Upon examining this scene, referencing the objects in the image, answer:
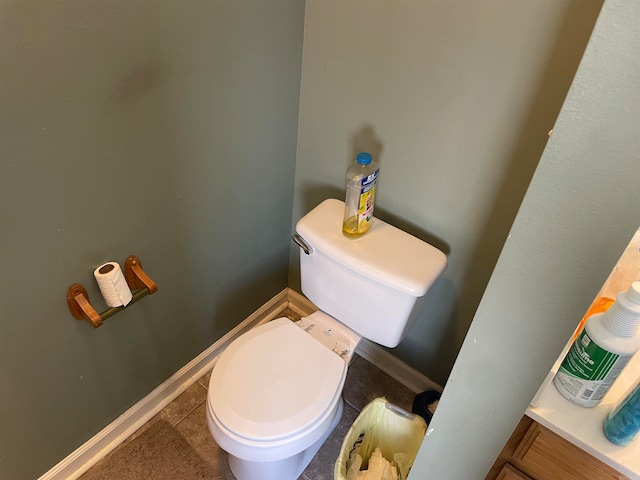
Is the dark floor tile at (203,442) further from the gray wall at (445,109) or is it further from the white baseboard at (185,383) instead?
the gray wall at (445,109)

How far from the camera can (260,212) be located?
151cm

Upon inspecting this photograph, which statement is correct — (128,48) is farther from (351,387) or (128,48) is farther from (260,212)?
(351,387)

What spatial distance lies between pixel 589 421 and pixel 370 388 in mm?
1085

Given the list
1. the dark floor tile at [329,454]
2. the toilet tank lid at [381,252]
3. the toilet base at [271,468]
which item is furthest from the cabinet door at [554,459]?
the dark floor tile at [329,454]

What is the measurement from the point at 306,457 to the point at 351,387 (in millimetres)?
325

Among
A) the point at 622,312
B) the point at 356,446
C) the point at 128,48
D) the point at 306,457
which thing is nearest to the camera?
the point at 622,312

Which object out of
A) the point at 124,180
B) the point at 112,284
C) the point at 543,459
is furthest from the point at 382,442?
the point at 124,180

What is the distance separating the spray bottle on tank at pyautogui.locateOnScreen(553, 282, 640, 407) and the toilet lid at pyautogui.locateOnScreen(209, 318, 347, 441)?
0.66m

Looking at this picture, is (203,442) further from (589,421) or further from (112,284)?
(589,421)

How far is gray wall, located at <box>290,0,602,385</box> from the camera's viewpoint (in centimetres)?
96

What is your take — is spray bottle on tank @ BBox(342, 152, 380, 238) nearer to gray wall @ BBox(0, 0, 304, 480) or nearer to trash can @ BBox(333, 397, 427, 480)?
gray wall @ BBox(0, 0, 304, 480)

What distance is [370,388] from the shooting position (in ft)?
5.63

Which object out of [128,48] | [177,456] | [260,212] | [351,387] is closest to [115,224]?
[128,48]

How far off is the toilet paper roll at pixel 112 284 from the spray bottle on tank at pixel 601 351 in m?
0.95
